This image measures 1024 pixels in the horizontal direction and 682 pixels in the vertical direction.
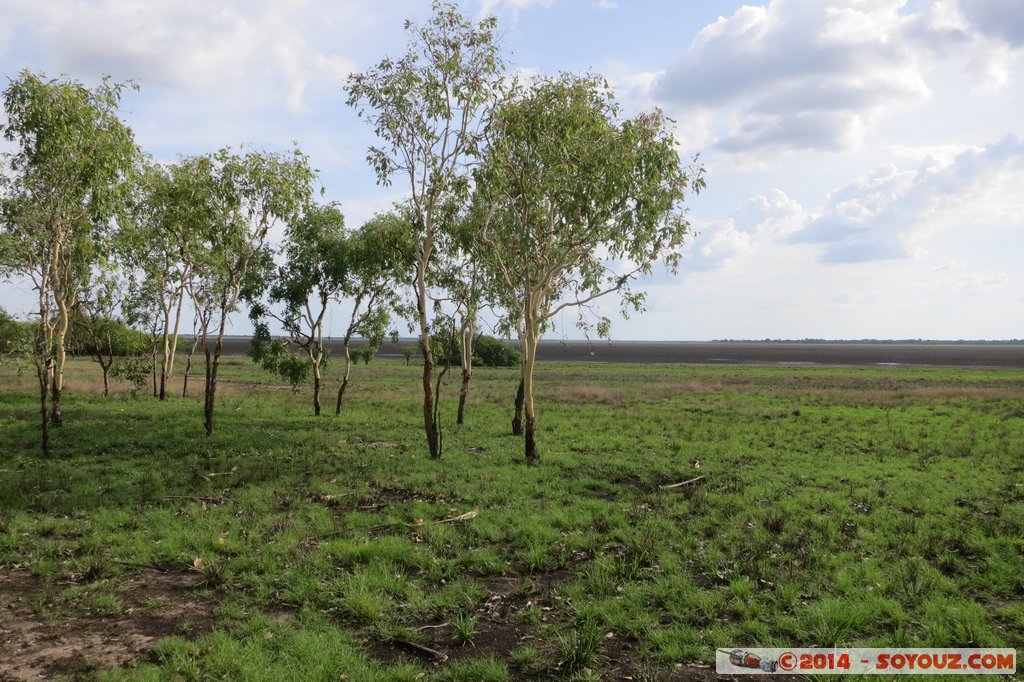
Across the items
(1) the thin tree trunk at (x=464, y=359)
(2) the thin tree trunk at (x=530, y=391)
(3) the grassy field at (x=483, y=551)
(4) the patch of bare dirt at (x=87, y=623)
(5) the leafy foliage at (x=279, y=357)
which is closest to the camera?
(4) the patch of bare dirt at (x=87, y=623)

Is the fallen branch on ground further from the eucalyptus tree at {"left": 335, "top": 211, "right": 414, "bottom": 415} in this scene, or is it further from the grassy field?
the eucalyptus tree at {"left": 335, "top": 211, "right": 414, "bottom": 415}

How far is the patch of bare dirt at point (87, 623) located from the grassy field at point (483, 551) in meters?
0.05

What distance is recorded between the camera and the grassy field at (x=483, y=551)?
29.6 feet

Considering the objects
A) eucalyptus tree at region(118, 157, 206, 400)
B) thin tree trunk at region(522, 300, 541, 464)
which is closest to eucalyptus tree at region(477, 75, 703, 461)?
thin tree trunk at region(522, 300, 541, 464)

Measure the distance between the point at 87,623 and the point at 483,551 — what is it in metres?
6.94

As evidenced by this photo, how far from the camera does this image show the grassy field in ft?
29.6

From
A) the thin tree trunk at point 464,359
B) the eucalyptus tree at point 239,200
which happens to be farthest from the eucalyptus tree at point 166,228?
the thin tree trunk at point 464,359

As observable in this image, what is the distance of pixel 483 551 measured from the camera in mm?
12930

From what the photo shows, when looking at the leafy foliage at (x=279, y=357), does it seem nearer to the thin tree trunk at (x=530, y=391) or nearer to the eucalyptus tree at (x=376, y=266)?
the eucalyptus tree at (x=376, y=266)

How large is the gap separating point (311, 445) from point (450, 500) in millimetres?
9364

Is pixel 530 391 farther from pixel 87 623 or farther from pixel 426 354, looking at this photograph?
pixel 87 623

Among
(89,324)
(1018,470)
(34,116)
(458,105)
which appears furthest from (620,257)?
(89,324)

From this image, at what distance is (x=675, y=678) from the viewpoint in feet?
26.9

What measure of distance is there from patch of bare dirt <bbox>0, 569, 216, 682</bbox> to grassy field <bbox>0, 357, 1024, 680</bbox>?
0.17 ft
